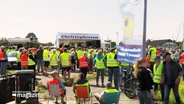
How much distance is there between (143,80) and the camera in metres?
6.91

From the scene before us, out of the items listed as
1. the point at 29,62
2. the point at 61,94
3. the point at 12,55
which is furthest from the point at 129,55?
the point at 12,55

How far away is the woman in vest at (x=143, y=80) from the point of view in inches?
271

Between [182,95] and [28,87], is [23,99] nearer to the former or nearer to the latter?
[28,87]

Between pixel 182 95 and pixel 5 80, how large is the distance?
21.2 feet

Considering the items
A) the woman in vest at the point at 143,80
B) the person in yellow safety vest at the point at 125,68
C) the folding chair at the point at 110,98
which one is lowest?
the folding chair at the point at 110,98

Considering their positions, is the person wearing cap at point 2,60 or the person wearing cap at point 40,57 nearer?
the person wearing cap at point 2,60

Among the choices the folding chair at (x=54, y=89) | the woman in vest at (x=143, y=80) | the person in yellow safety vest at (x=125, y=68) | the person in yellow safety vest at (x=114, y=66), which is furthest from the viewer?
the person in yellow safety vest at (x=114, y=66)

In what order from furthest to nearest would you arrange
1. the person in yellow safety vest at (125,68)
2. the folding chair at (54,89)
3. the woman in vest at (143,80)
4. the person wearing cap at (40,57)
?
the person wearing cap at (40,57) → the person in yellow safety vest at (125,68) → the folding chair at (54,89) → the woman in vest at (143,80)

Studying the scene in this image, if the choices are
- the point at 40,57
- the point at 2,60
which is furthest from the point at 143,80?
the point at 40,57

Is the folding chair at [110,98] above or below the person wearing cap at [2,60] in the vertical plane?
below

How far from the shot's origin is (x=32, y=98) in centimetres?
991

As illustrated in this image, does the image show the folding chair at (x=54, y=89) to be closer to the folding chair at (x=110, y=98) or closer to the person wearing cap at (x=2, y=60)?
the folding chair at (x=110, y=98)

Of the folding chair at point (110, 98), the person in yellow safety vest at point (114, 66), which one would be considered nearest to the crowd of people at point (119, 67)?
the person in yellow safety vest at point (114, 66)

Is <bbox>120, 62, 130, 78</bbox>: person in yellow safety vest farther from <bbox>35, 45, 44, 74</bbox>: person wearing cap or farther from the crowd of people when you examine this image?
<bbox>35, 45, 44, 74</bbox>: person wearing cap
